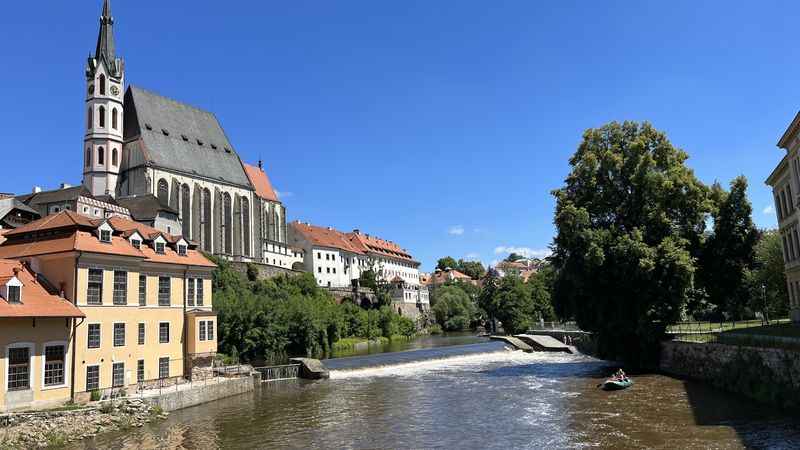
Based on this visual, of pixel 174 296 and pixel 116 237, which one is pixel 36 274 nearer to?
pixel 116 237

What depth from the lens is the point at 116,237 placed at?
35312mm

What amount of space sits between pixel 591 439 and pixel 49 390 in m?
24.4

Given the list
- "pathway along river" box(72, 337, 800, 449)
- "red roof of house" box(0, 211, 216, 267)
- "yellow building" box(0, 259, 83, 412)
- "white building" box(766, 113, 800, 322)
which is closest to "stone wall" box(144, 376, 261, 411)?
"pathway along river" box(72, 337, 800, 449)

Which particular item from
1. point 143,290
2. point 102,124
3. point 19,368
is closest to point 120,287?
point 143,290


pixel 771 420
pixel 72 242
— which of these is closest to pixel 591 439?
pixel 771 420

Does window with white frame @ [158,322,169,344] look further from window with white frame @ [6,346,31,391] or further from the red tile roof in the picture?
the red tile roof

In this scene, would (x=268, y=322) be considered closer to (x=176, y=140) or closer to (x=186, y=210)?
Answer: (x=186, y=210)

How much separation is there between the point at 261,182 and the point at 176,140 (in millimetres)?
24873

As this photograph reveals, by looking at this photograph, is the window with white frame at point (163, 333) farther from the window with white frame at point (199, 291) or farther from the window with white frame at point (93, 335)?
the window with white frame at point (93, 335)

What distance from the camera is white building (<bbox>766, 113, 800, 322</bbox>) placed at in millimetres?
38875

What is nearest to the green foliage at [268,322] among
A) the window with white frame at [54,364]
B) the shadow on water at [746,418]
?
the window with white frame at [54,364]

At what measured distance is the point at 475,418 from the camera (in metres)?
27.9

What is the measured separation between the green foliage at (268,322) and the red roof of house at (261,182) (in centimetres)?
3735

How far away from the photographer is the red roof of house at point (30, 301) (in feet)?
89.4
